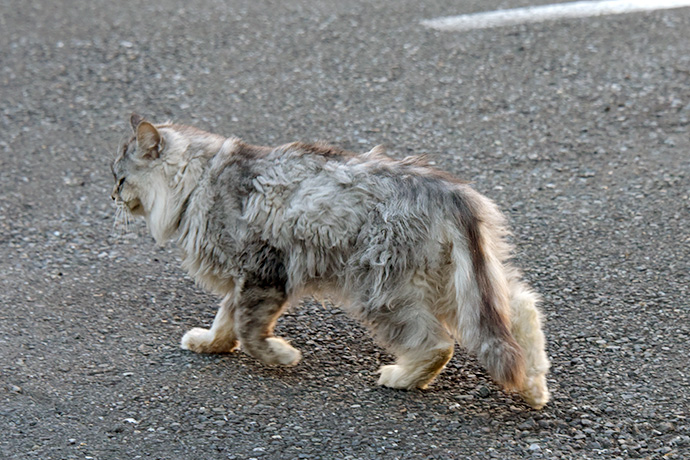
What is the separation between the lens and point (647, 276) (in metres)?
5.03

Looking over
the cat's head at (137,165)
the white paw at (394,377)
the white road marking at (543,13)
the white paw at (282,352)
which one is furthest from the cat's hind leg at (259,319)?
the white road marking at (543,13)

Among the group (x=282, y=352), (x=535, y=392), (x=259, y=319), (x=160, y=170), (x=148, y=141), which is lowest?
(x=535, y=392)

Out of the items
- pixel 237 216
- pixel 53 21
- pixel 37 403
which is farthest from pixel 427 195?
pixel 53 21

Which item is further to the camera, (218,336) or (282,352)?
(218,336)

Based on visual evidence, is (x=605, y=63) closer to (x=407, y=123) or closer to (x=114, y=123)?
(x=407, y=123)

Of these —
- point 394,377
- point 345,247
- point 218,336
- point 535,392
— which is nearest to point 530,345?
point 535,392

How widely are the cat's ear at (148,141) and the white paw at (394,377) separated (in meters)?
1.67

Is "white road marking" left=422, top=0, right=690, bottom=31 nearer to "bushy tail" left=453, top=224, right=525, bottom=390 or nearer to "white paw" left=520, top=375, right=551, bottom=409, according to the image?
"bushy tail" left=453, top=224, right=525, bottom=390

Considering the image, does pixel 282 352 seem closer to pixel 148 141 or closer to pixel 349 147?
pixel 148 141

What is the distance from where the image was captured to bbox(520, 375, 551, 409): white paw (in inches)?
149

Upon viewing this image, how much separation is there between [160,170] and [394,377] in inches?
65.0

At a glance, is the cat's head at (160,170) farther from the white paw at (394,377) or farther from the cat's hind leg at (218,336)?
the white paw at (394,377)

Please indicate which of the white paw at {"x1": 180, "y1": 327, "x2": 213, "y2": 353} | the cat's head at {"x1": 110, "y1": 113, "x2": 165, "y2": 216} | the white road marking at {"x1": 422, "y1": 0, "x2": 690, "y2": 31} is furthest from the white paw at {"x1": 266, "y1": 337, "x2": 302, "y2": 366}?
the white road marking at {"x1": 422, "y1": 0, "x2": 690, "y2": 31}

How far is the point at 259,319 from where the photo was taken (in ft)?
13.6
